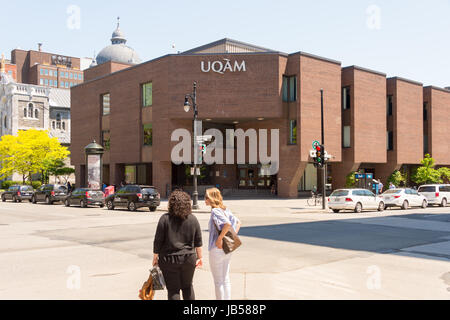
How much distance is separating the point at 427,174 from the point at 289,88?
2063 centimetres

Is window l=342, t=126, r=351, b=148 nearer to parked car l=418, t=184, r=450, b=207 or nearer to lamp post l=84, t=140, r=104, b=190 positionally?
parked car l=418, t=184, r=450, b=207

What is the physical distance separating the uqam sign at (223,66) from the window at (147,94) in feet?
22.1

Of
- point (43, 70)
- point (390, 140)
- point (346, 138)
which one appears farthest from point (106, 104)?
point (43, 70)

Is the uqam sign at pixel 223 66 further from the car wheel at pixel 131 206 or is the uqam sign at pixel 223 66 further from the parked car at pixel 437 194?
the parked car at pixel 437 194

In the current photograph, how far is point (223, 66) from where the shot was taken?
39.9 m

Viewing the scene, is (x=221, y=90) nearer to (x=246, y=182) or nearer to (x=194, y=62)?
(x=194, y=62)

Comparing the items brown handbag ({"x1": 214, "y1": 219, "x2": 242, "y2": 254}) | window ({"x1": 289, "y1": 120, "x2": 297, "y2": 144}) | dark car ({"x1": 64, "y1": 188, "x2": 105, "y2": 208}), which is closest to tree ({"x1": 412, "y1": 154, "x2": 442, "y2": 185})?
window ({"x1": 289, "y1": 120, "x2": 297, "y2": 144})

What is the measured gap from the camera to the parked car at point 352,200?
25.6m

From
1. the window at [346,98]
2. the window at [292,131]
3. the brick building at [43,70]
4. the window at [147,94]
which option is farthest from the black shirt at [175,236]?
the brick building at [43,70]

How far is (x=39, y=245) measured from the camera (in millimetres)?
12500

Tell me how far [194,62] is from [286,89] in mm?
8775

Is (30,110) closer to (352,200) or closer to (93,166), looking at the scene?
(93,166)

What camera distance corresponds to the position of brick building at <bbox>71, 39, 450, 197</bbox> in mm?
39594

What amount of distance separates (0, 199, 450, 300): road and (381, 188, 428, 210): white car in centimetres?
1232
